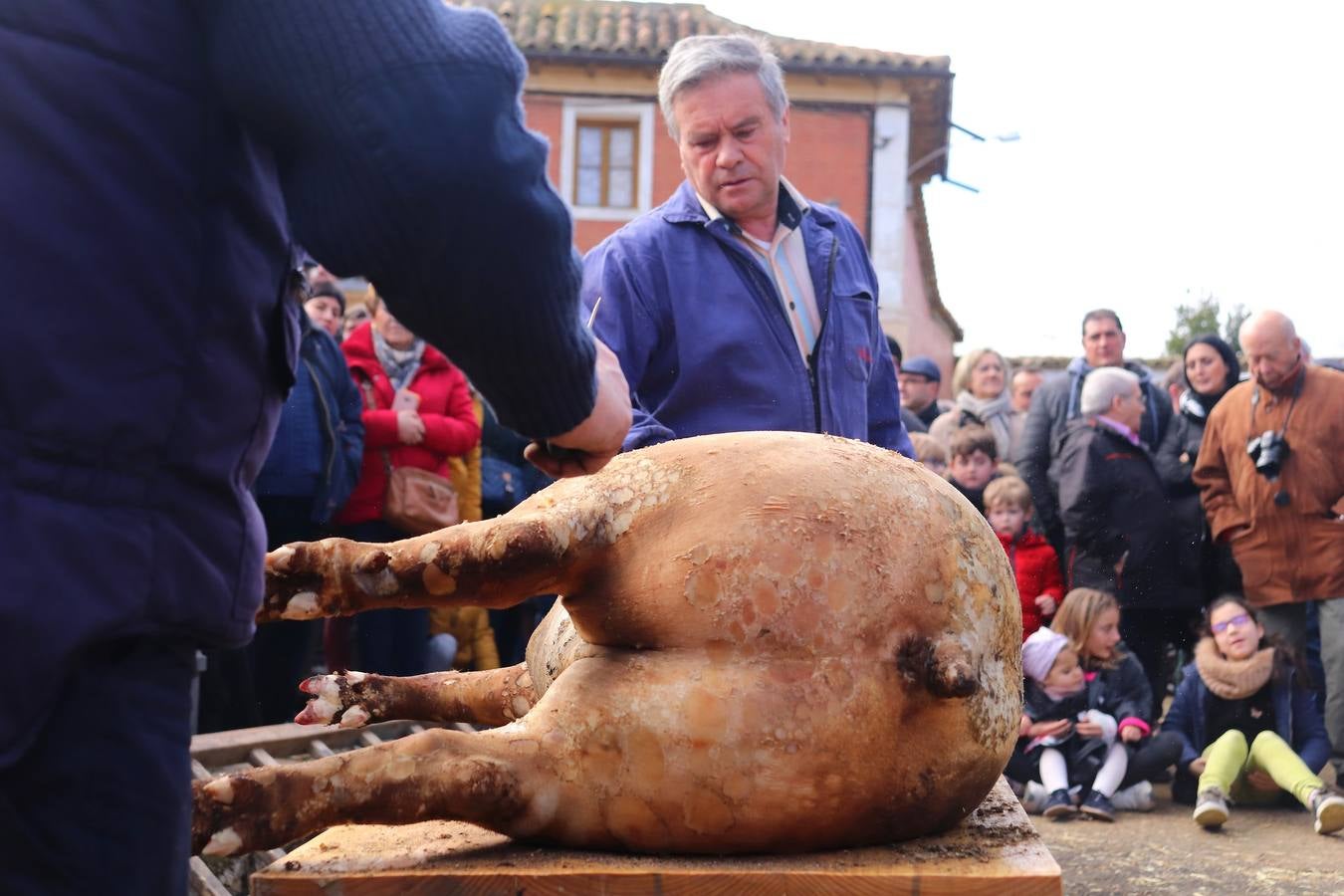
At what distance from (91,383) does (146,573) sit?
0.20 metres

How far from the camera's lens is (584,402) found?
6.07ft

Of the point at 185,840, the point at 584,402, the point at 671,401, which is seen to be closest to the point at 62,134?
the point at 584,402

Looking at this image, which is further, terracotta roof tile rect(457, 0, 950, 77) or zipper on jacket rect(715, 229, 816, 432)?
terracotta roof tile rect(457, 0, 950, 77)

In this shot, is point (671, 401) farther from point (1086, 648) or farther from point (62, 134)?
point (1086, 648)

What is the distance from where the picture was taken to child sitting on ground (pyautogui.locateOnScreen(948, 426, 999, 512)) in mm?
7320

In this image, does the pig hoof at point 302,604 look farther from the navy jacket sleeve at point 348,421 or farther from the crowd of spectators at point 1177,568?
the crowd of spectators at point 1177,568

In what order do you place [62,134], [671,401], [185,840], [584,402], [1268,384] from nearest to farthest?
[62,134], [185,840], [584,402], [671,401], [1268,384]

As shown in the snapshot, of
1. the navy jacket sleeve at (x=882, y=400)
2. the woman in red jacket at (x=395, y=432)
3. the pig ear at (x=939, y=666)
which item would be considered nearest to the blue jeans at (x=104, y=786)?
the pig ear at (x=939, y=666)

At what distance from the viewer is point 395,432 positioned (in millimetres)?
6277

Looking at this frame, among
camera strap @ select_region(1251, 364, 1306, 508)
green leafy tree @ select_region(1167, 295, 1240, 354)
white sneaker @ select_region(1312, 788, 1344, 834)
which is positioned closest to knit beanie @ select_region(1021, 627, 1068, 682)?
white sneaker @ select_region(1312, 788, 1344, 834)

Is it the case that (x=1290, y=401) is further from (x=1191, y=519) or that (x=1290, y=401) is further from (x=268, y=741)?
(x=268, y=741)

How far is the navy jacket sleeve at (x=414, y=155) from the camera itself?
1.54 meters

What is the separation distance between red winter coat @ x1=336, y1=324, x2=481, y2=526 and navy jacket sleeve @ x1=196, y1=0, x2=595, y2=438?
4.63 metres

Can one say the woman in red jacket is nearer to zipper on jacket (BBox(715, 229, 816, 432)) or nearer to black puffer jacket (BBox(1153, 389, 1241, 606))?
zipper on jacket (BBox(715, 229, 816, 432))
